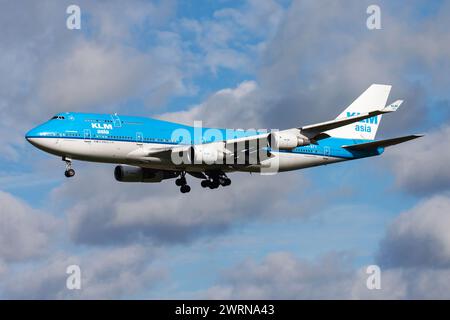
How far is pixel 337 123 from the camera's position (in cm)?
6084

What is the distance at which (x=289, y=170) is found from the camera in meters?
71.5

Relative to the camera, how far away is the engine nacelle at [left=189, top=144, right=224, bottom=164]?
2491 inches

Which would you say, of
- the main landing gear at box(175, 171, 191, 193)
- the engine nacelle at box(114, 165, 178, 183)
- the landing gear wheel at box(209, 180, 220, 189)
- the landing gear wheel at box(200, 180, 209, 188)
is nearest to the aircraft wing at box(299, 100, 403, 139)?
the landing gear wheel at box(209, 180, 220, 189)

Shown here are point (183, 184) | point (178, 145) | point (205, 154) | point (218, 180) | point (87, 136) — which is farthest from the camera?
point (183, 184)

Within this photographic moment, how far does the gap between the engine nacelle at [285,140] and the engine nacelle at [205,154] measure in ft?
13.7

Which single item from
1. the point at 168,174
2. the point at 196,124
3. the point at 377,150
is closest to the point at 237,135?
the point at 196,124

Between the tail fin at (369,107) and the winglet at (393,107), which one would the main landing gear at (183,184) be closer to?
the tail fin at (369,107)

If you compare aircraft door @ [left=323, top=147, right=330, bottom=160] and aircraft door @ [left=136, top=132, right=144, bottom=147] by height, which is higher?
aircraft door @ [left=323, top=147, right=330, bottom=160]

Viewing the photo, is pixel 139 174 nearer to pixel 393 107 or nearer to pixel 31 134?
pixel 31 134

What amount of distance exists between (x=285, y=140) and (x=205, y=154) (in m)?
6.21

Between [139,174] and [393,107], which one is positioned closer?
[393,107]

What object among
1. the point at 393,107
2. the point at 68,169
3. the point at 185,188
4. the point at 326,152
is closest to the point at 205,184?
the point at 185,188

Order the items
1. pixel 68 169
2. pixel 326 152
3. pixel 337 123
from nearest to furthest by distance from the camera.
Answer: pixel 337 123 < pixel 68 169 < pixel 326 152

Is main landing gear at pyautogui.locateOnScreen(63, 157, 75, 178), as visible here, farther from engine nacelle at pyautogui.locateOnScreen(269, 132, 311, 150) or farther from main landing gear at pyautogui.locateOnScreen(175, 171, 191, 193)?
engine nacelle at pyautogui.locateOnScreen(269, 132, 311, 150)
